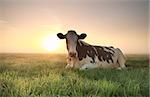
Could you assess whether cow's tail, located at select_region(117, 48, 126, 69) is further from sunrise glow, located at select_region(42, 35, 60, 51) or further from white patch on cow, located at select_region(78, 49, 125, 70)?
sunrise glow, located at select_region(42, 35, 60, 51)

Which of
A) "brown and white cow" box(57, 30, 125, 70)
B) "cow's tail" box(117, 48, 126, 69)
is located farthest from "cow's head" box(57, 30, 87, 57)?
"cow's tail" box(117, 48, 126, 69)

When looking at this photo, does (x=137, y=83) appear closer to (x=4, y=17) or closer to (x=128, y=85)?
(x=128, y=85)

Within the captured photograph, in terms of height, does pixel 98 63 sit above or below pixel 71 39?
below

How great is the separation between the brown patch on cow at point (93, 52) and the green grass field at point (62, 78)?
9 centimetres

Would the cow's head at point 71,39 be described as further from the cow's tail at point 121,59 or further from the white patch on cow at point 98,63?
the cow's tail at point 121,59

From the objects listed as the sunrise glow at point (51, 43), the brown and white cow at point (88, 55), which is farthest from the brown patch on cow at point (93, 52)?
the sunrise glow at point (51, 43)

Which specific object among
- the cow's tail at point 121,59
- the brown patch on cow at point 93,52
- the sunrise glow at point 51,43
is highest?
the sunrise glow at point 51,43

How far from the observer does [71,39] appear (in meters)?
2.98

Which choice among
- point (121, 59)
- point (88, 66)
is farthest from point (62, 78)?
point (121, 59)

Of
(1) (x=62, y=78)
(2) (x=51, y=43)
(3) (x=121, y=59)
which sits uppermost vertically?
(2) (x=51, y=43)

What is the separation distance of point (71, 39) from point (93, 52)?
0.58 ft

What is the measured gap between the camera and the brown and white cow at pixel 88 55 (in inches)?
117

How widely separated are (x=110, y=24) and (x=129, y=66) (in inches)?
12.0

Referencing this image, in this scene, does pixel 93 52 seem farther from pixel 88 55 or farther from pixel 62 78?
pixel 62 78
